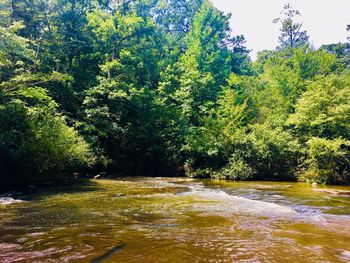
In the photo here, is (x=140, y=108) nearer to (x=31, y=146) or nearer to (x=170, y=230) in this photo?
(x=31, y=146)

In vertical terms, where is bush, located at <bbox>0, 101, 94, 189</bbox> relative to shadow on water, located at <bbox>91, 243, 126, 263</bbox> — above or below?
above

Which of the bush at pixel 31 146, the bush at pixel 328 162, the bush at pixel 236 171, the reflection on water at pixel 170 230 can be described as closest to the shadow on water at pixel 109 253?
the reflection on water at pixel 170 230

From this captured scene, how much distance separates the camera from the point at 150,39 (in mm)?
36906

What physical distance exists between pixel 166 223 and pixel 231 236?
179 cm

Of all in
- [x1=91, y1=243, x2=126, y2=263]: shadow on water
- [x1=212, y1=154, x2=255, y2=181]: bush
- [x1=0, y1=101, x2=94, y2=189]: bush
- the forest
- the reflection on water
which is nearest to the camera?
[x1=91, y1=243, x2=126, y2=263]: shadow on water

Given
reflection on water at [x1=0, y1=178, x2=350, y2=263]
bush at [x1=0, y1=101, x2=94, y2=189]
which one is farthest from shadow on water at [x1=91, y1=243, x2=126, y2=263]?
bush at [x1=0, y1=101, x2=94, y2=189]

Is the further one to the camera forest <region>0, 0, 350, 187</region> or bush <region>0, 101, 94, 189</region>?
forest <region>0, 0, 350, 187</region>

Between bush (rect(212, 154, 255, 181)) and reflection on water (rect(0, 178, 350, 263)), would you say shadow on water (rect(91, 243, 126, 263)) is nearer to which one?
reflection on water (rect(0, 178, 350, 263))

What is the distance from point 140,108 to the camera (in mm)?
28469

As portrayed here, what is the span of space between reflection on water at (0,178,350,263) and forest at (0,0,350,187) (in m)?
5.12

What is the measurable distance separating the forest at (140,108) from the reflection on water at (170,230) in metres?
5.12

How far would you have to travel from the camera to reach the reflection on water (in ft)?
18.1

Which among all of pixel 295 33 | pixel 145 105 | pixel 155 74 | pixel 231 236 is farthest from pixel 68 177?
pixel 295 33

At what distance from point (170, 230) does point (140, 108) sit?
2183 cm
